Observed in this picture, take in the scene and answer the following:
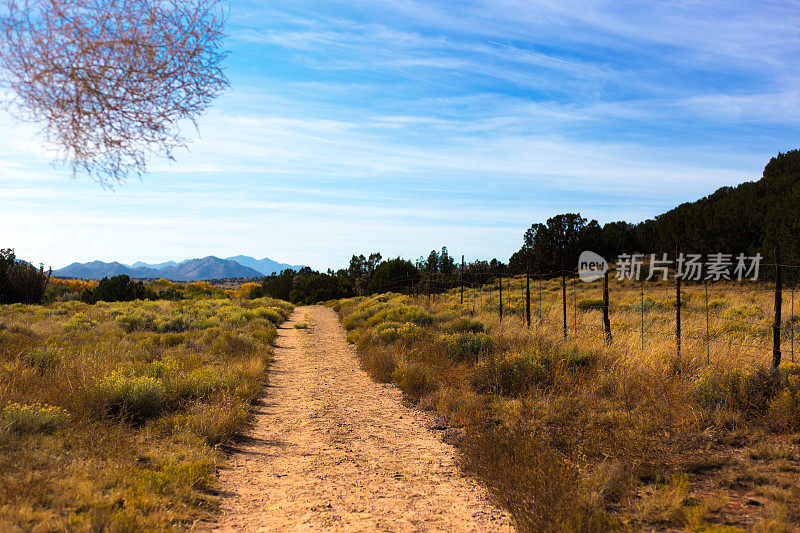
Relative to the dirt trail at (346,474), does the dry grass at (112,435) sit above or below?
above

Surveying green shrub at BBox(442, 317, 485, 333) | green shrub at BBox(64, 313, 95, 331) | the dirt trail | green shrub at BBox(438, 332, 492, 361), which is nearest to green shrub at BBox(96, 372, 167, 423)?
the dirt trail

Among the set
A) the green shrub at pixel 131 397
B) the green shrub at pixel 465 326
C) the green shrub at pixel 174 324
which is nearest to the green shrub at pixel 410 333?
the green shrub at pixel 465 326

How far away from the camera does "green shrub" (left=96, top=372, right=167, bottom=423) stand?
7.23 m

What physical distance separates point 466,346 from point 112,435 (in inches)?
306

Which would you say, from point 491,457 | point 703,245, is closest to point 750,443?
point 491,457

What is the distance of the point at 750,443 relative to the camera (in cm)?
→ 589

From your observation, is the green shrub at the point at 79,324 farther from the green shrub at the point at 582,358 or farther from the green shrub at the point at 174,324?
the green shrub at the point at 582,358

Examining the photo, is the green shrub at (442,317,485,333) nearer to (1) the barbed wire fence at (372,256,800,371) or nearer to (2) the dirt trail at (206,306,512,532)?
(1) the barbed wire fence at (372,256,800,371)

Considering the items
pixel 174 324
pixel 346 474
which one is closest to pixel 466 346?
pixel 346 474

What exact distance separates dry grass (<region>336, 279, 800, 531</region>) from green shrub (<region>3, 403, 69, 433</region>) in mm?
5313

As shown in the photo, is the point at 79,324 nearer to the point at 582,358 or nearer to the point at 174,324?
the point at 174,324

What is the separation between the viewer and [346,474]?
19.1 feet

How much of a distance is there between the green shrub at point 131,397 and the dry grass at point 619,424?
4.77 meters

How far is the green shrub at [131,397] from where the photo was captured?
7.23 m
